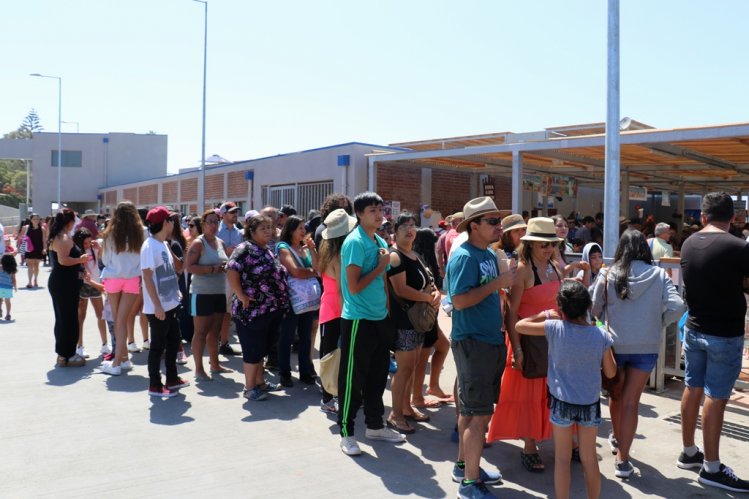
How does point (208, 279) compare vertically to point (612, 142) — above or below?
below

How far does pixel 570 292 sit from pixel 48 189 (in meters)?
45.7

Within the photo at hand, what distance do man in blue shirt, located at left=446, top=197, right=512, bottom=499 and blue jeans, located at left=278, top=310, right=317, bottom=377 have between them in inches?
111

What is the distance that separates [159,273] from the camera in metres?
6.30

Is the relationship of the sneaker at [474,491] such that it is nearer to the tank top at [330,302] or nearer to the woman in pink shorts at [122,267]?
the tank top at [330,302]

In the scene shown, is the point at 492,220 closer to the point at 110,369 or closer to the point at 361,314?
the point at 361,314

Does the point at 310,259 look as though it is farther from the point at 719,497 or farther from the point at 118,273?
the point at 719,497

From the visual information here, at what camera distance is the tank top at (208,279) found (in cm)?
706

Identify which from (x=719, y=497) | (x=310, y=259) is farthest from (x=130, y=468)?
(x=719, y=497)

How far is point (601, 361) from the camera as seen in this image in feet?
12.5

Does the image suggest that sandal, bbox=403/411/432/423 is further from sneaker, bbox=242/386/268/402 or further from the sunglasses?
the sunglasses

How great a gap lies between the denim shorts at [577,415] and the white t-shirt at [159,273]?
13.4 feet

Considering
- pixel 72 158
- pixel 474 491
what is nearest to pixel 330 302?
pixel 474 491

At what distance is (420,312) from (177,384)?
2.78 m


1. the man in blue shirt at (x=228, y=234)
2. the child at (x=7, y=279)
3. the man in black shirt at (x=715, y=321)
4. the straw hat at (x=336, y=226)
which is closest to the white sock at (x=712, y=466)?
the man in black shirt at (x=715, y=321)
